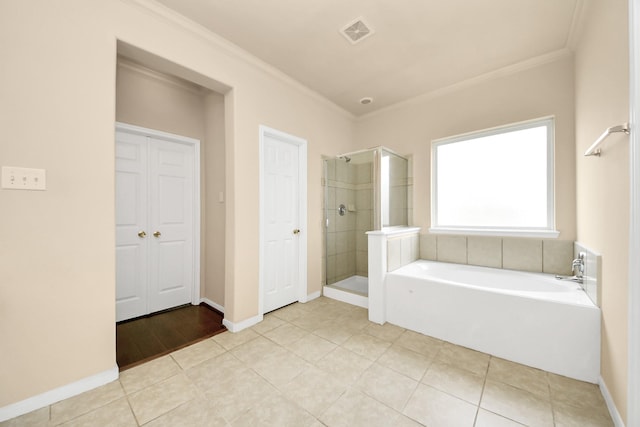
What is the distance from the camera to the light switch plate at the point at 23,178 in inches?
49.9

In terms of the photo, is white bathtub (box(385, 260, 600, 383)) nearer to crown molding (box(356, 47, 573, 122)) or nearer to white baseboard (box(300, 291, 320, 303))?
white baseboard (box(300, 291, 320, 303))

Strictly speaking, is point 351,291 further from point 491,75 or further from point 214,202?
point 491,75

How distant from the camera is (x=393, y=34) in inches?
79.6

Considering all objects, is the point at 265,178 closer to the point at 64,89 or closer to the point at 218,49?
the point at 218,49

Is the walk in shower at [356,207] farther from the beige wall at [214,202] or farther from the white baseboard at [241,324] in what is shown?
the beige wall at [214,202]

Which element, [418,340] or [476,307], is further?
[418,340]

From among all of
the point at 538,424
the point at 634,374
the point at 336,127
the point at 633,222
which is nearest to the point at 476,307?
the point at 538,424

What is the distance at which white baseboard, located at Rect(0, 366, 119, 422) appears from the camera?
1278 millimetres

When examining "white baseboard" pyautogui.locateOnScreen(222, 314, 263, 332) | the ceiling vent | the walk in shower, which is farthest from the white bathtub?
the ceiling vent

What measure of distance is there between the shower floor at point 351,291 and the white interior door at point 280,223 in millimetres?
474

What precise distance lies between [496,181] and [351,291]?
206cm

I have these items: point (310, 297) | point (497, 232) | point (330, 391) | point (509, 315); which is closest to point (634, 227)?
point (509, 315)

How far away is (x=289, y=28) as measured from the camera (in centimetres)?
198

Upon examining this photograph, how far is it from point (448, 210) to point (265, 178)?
2220 millimetres
